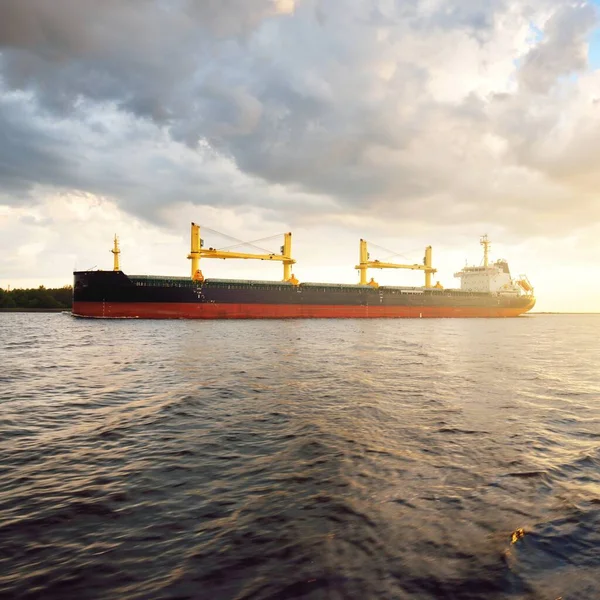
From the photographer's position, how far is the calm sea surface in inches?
142

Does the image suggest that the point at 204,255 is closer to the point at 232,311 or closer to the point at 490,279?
the point at 232,311

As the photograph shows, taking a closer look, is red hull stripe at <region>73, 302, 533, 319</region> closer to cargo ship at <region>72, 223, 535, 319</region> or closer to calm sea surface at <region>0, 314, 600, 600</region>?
cargo ship at <region>72, 223, 535, 319</region>

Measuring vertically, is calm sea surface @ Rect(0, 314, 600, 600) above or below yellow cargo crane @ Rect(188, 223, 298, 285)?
below

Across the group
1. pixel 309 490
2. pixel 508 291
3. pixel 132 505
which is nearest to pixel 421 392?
pixel 309 490

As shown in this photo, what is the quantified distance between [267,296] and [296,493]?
152 feet

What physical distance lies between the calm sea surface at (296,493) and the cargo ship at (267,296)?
117 ft

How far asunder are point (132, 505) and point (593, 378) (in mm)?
18114

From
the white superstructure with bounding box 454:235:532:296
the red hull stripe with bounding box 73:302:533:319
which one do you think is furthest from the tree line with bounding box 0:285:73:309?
the white superstructure with bounding box 454:235:532:296

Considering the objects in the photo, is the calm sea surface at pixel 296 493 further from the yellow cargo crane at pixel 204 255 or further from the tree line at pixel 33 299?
the tree line at pixel 33 299

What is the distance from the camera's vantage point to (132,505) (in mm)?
4887

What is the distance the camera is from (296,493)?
17.2 feet

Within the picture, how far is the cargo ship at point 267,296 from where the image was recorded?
1813 inches

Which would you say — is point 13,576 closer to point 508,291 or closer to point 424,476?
point 424,476

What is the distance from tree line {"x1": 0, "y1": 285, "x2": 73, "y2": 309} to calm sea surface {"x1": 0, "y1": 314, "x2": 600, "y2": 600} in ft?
358
